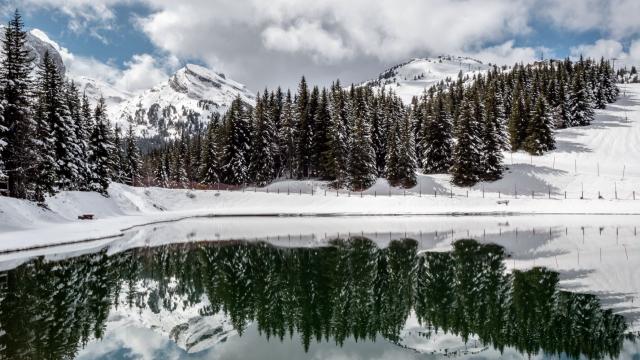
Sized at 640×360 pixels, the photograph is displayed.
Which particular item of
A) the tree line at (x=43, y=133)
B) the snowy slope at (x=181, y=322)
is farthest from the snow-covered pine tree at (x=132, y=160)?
the snowy slope at (x=181, y=322)

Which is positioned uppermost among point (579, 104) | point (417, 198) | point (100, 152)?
point (579, 104)

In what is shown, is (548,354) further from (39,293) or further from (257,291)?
(39,293)

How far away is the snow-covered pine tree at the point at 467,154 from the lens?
7569 centimetres

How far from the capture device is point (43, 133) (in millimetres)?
46156

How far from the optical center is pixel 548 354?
11320 mm

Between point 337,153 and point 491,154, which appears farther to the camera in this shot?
point 337,153

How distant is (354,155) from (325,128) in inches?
356

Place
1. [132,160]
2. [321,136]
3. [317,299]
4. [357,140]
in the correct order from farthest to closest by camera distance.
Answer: [132,160], [321,136], [357,140], [317,299]

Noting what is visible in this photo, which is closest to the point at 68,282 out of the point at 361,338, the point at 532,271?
the point at 361,338

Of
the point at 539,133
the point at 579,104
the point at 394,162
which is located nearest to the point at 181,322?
the point at 394,162

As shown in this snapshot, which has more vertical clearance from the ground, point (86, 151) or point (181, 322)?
point (86, 151)

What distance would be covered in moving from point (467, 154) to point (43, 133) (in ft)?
188

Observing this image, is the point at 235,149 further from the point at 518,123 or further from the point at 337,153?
the point at 518,123

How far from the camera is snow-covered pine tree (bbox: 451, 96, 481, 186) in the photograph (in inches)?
2980
